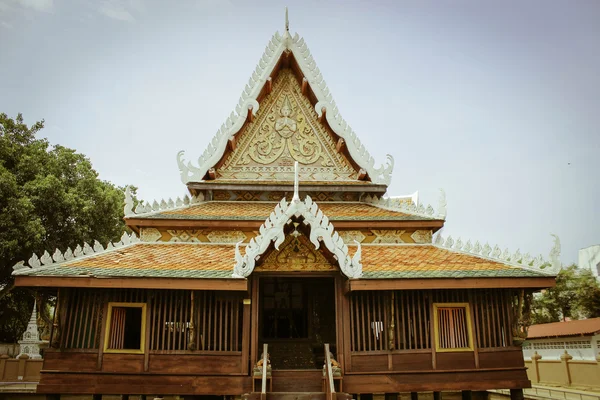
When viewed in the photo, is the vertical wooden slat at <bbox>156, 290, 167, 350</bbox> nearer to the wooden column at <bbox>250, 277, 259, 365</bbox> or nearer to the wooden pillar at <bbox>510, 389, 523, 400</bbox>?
the wooden column at <bbox>250, 277, 259, 365</bbox>

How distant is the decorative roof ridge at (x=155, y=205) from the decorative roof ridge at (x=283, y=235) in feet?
9.92

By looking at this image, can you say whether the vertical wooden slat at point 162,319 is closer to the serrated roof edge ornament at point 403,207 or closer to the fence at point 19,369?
the serrated roof edge ornament at point 403,207

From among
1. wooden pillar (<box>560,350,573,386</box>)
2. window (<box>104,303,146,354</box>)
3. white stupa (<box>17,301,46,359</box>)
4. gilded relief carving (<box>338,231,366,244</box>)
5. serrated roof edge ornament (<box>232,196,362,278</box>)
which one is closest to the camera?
serrated roof edge ornament (<box>232,196,362,278</box>)

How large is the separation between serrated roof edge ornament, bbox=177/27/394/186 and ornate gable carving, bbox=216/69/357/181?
345mm

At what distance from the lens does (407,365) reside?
9438mm

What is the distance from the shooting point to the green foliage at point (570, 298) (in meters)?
30.7

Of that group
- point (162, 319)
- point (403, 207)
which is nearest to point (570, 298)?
point (403, 207)

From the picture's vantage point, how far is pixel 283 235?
880 centimetres

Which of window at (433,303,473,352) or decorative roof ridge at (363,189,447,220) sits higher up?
decorative roof ridge at (363,189,447,220)

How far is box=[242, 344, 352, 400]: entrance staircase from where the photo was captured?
8.33 m

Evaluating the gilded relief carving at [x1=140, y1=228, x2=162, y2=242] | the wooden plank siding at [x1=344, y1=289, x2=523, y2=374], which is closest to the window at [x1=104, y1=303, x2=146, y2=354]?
the gilded relief carving at [x1=140, y1=228, x2=162, y2=242]

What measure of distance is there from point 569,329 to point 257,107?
826 inches

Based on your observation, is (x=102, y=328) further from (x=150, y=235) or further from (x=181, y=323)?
(x=150, y=235)

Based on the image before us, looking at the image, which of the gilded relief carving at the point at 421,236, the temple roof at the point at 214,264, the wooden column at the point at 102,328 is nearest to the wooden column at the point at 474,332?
the temple roof at the point at 214,264
